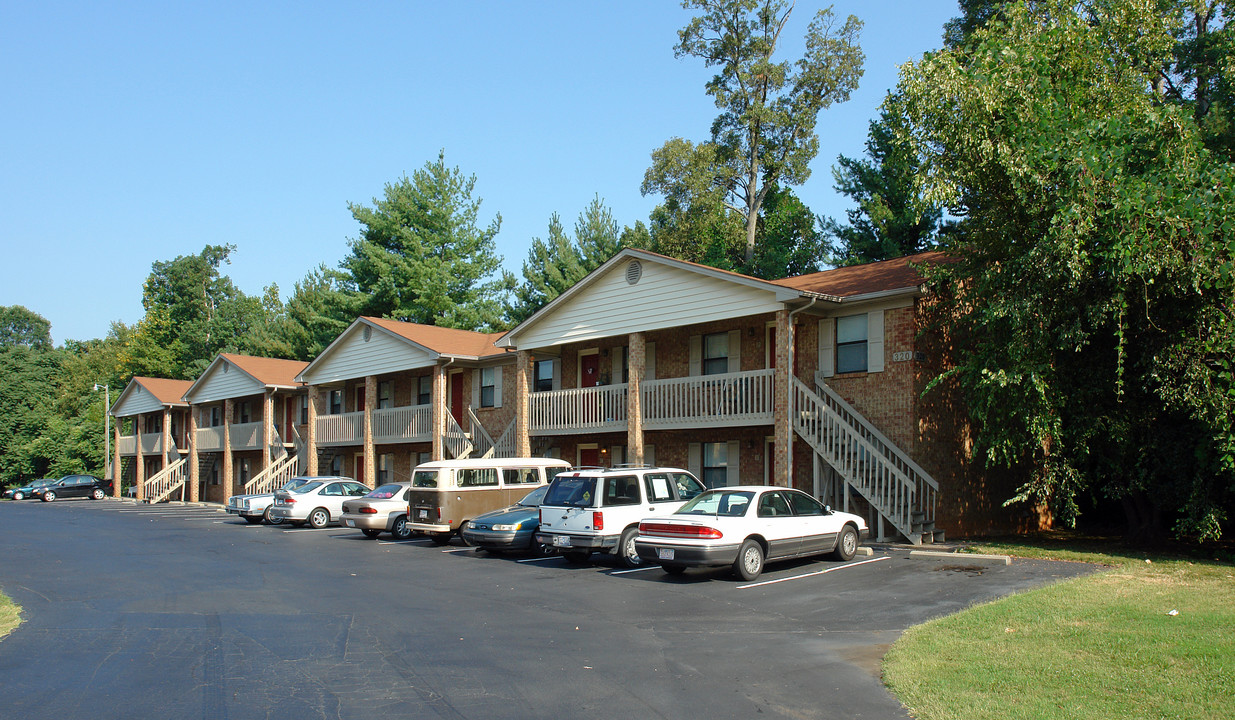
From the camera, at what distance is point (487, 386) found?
32.5 meters

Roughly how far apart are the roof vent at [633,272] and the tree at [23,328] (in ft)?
412

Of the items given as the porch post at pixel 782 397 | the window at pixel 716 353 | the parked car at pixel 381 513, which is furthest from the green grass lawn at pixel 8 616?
the window at pixel 716 353

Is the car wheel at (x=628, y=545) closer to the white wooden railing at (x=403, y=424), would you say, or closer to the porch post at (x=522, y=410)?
the porch post at (x=522, y=410)

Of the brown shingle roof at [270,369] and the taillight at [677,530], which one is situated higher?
the brown shingle roof at [270,369]

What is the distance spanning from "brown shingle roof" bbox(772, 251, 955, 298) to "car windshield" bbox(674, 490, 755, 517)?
625cm

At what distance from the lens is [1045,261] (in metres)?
15.1

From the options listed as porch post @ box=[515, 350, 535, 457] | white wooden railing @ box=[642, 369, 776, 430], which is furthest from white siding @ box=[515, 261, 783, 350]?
white wooden railing @ box=[642, 369, 776, 430]

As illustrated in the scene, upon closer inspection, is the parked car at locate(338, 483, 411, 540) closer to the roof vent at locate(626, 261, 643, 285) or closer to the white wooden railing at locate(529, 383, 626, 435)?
the white wooden railing at locate(529, 383, 626, 435)

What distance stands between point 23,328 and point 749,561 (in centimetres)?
13952

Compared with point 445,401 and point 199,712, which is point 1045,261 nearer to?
point 199,712

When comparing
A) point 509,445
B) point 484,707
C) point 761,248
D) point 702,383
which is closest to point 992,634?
point 484,707

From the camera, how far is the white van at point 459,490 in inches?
814

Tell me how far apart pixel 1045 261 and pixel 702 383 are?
929 centimetres

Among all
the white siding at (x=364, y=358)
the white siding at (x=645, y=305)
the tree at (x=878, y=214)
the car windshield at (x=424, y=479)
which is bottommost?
the car windshield at (x=424, y=479)
